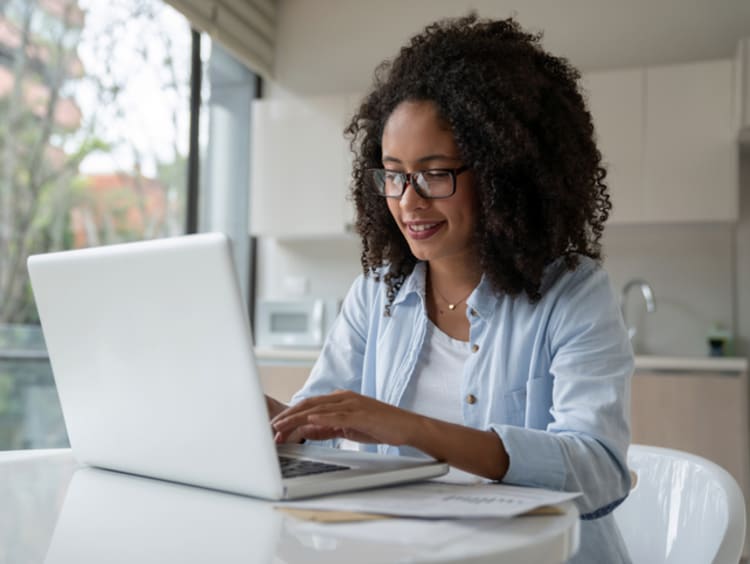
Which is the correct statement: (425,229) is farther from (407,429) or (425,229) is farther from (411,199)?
(407,429)

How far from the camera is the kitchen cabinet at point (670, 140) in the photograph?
11.9ft

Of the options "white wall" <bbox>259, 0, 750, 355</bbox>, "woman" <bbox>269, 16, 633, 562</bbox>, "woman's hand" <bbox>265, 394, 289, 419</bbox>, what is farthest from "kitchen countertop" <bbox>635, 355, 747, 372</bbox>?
"woman's hand" <bbox>265, 394, 289, 419</bbox>

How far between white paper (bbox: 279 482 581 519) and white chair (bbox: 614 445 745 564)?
1.06 ft

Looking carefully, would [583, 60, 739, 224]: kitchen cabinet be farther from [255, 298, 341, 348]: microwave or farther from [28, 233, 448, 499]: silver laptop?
[28, 233, 448, 499]: silver laptop

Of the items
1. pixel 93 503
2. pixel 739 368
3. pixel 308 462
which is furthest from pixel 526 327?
pixel 739 368

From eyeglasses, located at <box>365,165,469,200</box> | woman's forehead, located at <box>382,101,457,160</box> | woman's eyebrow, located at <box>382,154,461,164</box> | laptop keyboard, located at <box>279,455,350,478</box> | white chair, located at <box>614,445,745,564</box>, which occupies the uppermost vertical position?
woman's forehead, located at <box>382,101,457,160</box>

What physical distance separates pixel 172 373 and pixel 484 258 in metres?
0.64

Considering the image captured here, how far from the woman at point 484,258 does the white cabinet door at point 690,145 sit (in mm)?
2326

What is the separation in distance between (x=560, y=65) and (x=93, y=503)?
1.00m

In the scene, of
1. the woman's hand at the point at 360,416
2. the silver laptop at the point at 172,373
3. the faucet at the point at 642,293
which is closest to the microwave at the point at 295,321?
the faucet at the point at 642,293

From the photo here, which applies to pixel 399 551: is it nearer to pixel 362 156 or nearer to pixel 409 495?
pixel 409 495

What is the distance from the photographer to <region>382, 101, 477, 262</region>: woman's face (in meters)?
1.34

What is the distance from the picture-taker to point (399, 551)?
0.63 meters

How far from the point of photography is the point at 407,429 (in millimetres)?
914
